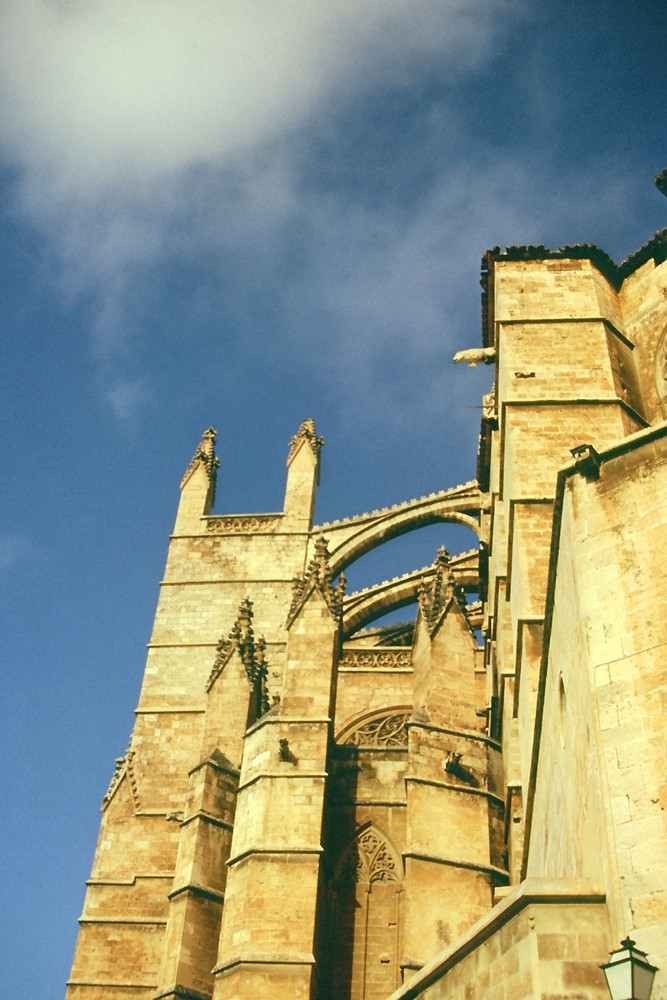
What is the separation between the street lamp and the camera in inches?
162

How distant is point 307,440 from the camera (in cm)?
2289

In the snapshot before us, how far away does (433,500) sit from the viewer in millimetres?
21188

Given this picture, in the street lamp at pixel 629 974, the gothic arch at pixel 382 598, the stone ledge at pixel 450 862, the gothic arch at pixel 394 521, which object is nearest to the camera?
the street lamp at pixel 629 974

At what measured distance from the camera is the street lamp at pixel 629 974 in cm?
412

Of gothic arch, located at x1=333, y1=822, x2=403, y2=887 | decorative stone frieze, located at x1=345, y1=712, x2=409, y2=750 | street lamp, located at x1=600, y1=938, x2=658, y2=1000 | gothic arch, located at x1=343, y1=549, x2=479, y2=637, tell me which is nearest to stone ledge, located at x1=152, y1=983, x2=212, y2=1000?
gothic arch, located at x1=333, y1=822, x2=403, y2=887

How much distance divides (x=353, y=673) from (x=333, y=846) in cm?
576

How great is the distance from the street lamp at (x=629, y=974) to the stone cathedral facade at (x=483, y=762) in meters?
0.26

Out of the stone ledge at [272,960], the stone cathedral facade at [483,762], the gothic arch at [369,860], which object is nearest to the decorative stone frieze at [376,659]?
the stone cathedral facade at [483,762]

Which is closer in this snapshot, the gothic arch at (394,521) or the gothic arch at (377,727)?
the gothic arch at (377,727)

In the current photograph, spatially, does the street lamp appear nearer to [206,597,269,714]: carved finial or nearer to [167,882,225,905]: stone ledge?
[167,882,225,905]: stone ledge

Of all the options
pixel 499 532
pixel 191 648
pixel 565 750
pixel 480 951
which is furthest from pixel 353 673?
pixel 480 951

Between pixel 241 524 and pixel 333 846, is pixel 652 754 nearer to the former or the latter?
pixel 333 846

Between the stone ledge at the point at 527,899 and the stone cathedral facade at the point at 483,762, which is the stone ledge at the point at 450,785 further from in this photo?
the stone ledge at the point at 527,899

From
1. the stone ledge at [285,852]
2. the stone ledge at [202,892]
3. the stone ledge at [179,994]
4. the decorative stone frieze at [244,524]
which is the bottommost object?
the stone ledge at [179,994]
